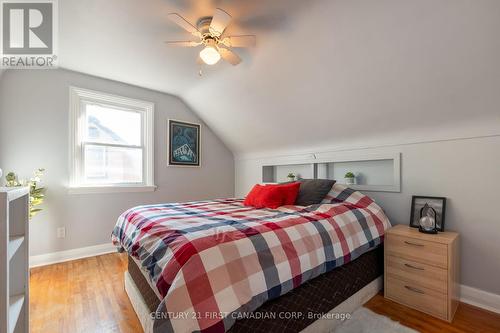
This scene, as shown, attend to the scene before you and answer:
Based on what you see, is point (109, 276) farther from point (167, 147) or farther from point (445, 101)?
point (445, 101)

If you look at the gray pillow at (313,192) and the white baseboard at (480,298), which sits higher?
the gray pillow at (313,192)

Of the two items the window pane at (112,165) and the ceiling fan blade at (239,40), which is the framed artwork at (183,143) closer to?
the window pane at (112,165)

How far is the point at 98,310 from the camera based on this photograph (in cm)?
182

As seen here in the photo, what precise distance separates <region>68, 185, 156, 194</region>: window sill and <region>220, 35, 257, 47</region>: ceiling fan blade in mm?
2475

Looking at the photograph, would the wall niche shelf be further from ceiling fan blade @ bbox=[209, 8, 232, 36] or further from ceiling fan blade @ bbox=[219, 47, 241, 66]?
ceiling fan blade @ bbox=[209, 8, 232, 36]

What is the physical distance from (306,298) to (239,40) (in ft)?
6.58

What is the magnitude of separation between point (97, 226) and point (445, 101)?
4192 mm

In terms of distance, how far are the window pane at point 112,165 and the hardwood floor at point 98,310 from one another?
1272 mm

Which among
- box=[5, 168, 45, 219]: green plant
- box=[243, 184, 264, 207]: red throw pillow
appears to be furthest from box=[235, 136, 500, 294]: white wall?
box=[5, 168, 45, 219]: green plant

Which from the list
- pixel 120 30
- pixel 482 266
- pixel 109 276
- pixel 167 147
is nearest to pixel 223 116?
pixel 167 147

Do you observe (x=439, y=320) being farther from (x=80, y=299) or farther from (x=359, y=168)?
(x=80, y=299)

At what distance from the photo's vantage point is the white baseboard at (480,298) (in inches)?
71.9

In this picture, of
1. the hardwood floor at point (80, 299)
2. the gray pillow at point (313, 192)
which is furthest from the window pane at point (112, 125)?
the gray pillow at point (313, 192)

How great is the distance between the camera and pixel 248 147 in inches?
161
